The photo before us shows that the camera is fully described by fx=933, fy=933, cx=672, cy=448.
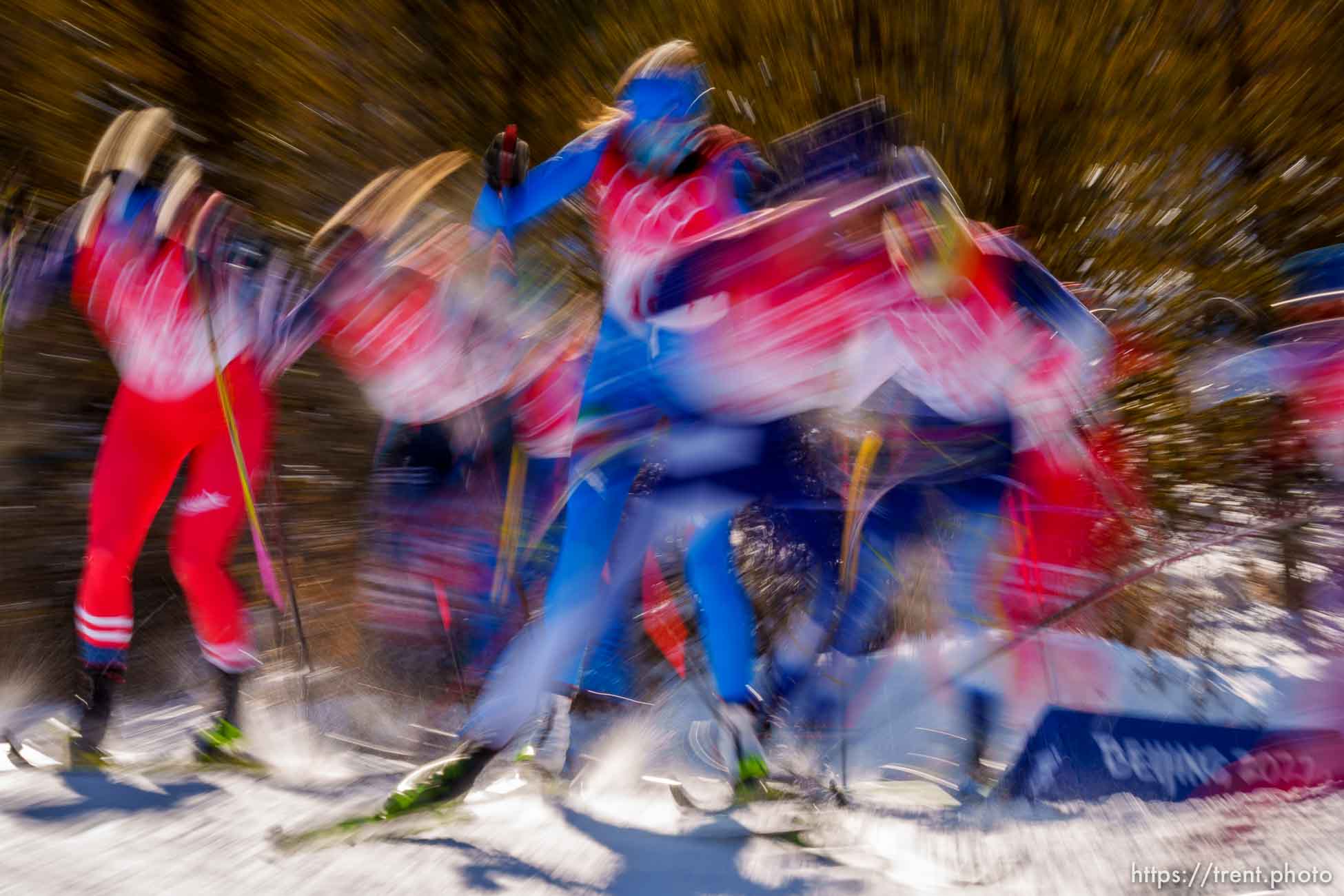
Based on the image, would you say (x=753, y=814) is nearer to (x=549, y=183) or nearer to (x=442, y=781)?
(x=442, y=781)

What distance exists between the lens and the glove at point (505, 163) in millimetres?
2020

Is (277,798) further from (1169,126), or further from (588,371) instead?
(1169,126)

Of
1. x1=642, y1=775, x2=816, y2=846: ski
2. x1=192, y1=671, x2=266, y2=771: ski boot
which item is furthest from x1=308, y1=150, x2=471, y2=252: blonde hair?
x1=642, y1=775, x2=816, y2=846: ski

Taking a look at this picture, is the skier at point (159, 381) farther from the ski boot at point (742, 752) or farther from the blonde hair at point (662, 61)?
the ski boot at point (742, 752)

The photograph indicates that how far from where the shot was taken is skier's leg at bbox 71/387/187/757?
2289 millimetres

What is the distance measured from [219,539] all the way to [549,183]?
1.27 meters

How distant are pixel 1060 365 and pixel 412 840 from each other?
1.61 metres

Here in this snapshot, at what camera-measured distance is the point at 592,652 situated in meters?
2.88

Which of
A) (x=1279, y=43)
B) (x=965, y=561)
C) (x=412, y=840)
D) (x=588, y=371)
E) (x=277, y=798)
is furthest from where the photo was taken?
(x=1279, y=43)

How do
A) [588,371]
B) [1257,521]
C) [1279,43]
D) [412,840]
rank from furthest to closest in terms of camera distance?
1. [1257,521]
2. [1279,43]
3. [588,371]
4. [412,840]

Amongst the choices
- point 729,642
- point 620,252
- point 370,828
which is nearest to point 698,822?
point 729,642

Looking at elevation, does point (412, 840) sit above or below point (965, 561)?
below

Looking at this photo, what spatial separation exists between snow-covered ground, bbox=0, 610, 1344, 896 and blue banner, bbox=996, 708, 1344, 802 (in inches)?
1.8

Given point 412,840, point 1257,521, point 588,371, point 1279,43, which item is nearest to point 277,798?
point 412,840
